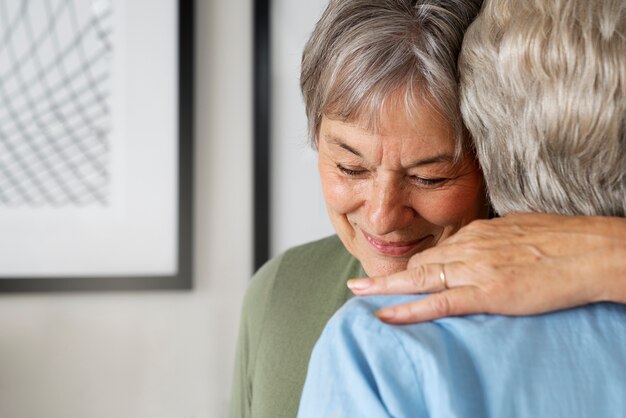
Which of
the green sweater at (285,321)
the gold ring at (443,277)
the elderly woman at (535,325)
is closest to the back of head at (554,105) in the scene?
the elderly woman at (535,325)

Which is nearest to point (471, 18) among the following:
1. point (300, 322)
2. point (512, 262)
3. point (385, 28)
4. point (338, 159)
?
point (385, 28)

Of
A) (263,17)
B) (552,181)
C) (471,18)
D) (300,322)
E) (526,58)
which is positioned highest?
(263,17)

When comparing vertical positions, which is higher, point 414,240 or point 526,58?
point 526,58

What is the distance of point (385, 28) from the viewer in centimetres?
104

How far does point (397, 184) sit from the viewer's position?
1061 mm

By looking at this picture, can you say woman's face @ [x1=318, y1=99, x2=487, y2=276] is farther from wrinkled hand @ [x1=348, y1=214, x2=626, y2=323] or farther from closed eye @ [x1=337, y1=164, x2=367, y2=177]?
wrinkled hand @ [x1=348, y1=214, x2=626, y2=323]

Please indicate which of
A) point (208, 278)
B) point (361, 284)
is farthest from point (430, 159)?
point (208, 278)

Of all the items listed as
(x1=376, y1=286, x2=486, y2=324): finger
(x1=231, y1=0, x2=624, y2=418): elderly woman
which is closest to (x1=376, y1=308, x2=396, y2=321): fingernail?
(x1=376, y1=286, x2=486, y2=324): finger

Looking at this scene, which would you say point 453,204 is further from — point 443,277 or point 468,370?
point 468,370

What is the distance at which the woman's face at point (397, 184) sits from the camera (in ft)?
3.38

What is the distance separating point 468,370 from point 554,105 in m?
0.26

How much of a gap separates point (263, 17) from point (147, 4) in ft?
1.01

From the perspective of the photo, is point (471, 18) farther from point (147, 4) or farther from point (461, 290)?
point (147, 4)

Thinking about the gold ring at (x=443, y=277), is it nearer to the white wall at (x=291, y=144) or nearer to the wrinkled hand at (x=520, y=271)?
the wrinkled hand at (x=520, y=271)
